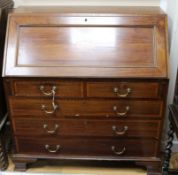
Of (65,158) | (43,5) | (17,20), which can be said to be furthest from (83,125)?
(43,5)

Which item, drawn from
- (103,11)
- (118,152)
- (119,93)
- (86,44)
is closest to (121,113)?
(119,93)

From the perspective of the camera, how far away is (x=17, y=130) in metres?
1.69

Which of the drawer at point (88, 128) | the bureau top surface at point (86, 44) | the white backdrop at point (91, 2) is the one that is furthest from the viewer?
the white backdrop at point (91, 2)

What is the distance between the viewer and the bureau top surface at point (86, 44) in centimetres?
149

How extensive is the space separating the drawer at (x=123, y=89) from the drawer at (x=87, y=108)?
43 mm

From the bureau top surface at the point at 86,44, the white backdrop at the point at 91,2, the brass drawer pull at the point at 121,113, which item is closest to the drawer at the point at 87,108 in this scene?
the brass drawer pull at the point at 121,113

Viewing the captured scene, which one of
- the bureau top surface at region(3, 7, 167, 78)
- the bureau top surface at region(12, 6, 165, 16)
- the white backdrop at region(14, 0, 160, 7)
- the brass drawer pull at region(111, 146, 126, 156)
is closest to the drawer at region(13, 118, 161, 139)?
the brass drawer pull at region(111, 146, 126, 156)

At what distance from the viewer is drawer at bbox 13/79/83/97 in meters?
1.52

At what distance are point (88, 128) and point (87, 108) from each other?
150 millimetres

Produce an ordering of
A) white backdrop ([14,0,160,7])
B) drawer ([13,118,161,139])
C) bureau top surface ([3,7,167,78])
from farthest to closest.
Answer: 1. white backdrop ([14,0,160,7])
2. drawer ([13,118,161,139])
3. bureau top surface ([3,7,167,78])

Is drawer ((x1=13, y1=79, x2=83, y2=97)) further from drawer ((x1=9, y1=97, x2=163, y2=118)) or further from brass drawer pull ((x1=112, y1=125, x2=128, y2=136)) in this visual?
brass drawer pull ((x1=112, y1=125, x2=128, y2=136))

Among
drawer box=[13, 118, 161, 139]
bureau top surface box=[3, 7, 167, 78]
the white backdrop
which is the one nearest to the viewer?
bureau top surface box=[3, 7, 167, 78]

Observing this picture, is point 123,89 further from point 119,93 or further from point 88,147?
point 88,147

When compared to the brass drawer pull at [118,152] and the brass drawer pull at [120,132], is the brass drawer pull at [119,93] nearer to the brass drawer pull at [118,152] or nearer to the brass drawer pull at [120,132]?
the brass drawer pull at [120,132]
